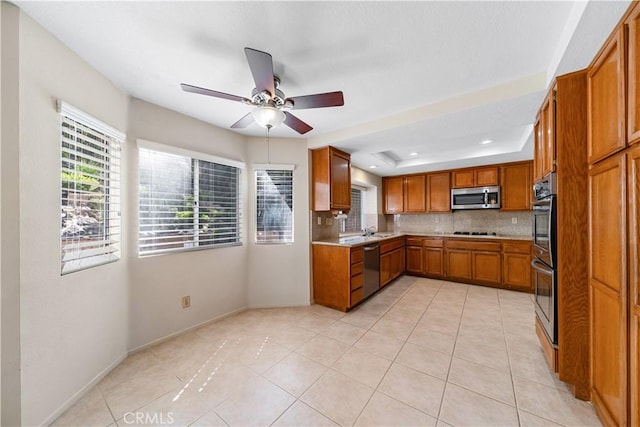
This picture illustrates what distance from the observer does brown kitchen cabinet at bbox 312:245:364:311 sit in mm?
2959

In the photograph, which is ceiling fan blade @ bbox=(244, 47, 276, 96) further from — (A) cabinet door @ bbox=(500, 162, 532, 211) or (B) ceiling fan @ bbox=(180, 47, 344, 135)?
(A) cabinet door @ bbox=(500, 162, 532, 211)

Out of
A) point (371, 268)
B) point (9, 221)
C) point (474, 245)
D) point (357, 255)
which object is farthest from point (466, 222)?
point (9, 221)

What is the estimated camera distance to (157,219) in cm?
228

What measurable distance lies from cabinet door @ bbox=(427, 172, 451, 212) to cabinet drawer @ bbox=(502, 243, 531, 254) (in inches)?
44.2

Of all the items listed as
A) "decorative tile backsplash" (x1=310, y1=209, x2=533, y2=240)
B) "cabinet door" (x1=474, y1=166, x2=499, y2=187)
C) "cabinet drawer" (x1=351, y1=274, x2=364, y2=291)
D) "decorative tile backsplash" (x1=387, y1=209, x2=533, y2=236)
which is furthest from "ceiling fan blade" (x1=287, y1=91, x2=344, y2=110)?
"decorative tile backsplash" (x1=387, y1=209, x2=533, y2=236)

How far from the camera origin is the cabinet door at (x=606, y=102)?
113 cm

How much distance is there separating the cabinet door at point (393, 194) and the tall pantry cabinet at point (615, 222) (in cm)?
370

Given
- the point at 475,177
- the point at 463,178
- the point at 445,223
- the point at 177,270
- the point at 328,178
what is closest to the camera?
the point at 177,270

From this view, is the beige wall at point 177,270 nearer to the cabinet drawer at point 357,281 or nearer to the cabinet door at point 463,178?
the cabinet drawer at point 357,281

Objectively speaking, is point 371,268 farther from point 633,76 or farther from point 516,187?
point 516,187

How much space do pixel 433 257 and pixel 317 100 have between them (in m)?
3.98

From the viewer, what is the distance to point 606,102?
4.20 ft

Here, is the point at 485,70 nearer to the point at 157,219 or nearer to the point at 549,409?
the point at 549,409

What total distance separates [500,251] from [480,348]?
242 centimetres
